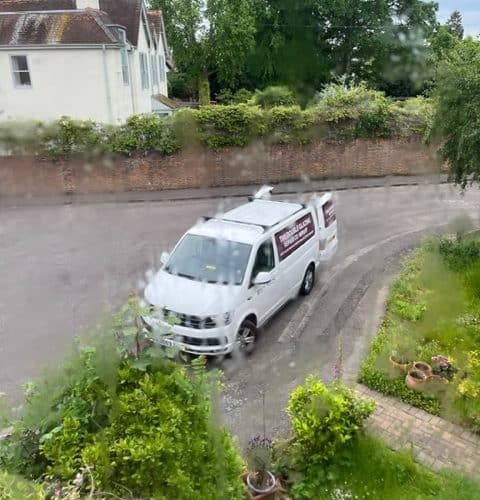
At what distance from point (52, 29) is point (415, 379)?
54.7 feet

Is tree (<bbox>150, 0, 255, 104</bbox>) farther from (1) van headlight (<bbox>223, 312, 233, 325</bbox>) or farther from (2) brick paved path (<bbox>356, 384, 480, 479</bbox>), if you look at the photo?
(2) brick paved path (<bbox>356, 384, 480, 479</bbox>)

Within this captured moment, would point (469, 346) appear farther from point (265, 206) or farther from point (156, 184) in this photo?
point (156, 184)

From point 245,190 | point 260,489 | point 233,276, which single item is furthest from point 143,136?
point 260,489

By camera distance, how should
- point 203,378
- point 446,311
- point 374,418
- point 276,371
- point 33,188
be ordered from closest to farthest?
point 203,378
point 374,418
point 276,371
point 446,311
point 33,188

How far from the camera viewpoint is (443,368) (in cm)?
559

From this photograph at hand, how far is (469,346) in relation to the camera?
6.23 meters

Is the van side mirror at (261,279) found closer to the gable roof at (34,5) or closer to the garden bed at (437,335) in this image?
the garden bed at (437,335)

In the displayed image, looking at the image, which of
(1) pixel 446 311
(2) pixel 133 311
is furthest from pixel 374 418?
(2) pixel 133 311

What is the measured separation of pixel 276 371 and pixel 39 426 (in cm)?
376

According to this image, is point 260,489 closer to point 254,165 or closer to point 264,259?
point 264,259

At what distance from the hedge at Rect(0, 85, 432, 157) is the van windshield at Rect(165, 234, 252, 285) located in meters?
8.00

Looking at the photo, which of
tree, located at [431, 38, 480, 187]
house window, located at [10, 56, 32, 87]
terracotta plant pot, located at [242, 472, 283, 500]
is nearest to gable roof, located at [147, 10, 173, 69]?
house window, located at [10, 56, 32, 87]

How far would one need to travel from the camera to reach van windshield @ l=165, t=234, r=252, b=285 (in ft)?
20.9

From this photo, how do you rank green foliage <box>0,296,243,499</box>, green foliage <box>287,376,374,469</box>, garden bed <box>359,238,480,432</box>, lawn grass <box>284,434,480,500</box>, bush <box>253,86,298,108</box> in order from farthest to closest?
1. bush <box>253,86,298,108</box>
2. garden bed <box>359,238,480,432</box>
3. green foliage <box>287,376,374,469</box>
4. lawn grass <box>284,434,480,500</box>
5. green foliage <box>0,296,243,499</box>
